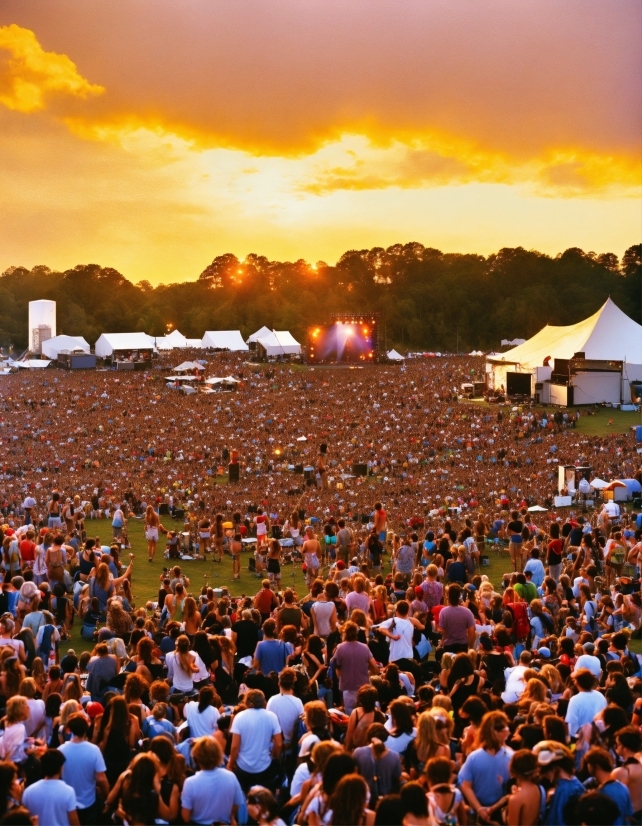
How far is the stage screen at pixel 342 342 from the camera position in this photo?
52.2 meters

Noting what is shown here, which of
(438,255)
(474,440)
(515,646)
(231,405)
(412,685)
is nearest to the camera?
(412,685)

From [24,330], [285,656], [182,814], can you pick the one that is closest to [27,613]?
[285,656]

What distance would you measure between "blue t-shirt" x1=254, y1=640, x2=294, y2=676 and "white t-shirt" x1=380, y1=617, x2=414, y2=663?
86 cm

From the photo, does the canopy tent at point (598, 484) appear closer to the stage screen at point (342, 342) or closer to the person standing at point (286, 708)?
the person standing at point (286, 708)

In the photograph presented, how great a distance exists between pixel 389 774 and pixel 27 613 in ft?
14.3

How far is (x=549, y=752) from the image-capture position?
4.29 metres

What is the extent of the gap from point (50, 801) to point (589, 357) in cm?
3020

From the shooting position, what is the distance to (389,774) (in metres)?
4.62

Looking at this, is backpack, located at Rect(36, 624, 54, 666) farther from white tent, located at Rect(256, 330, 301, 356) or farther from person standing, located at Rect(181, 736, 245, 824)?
white tent, located at Rect(256, 330, 301, 356)

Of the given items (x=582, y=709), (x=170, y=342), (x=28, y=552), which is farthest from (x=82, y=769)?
(x=170, y=342)

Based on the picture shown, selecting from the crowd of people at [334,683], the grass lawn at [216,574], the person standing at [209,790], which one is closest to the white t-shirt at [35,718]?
the crowd of people at [334,683]

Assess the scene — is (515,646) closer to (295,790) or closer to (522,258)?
(295,790)

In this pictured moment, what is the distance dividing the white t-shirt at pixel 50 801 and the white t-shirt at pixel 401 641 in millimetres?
3164

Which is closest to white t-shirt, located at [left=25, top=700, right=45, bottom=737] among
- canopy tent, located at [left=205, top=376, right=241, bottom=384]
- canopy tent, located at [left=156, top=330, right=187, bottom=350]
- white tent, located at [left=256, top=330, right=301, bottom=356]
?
canopy tent, located at [left=205, top=376, right=241, bottom=384]
